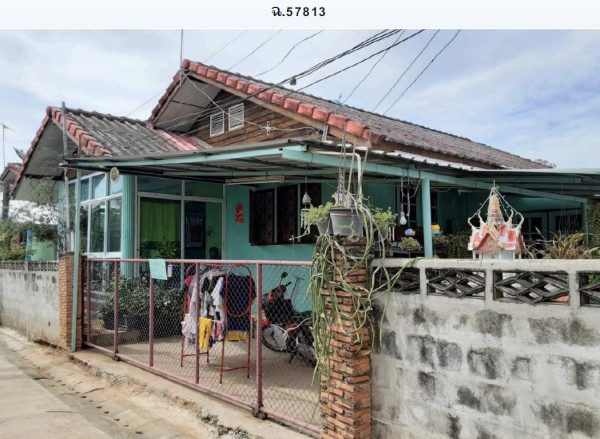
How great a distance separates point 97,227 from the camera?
34.4ft

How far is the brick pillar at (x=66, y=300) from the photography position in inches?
320

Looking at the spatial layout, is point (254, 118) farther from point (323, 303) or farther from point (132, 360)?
point (323, 303)

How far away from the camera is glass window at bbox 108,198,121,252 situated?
9.64 m

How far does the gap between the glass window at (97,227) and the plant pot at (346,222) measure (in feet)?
26.2

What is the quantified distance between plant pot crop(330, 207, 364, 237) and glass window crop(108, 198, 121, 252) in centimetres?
721

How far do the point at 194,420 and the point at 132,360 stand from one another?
7.96 ft

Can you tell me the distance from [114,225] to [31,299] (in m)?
2.69

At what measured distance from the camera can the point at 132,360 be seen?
6.79 m

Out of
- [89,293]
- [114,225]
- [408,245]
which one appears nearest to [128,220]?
[114,225]

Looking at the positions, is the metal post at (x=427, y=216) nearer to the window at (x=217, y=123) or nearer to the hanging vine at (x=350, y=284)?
the hanging vine at (x=350, y=284)

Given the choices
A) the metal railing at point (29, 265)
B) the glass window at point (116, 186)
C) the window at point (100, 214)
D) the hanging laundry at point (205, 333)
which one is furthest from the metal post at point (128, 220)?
the hanging laundry at point (205, 333)

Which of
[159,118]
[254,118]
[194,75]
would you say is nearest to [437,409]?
[254,118]

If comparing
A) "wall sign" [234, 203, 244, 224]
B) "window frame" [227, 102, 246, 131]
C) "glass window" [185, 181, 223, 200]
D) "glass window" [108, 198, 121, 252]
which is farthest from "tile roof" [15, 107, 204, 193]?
"wall sign" [234, 203, 244, 224]

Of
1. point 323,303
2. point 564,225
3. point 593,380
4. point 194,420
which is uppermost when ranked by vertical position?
point 564,225
